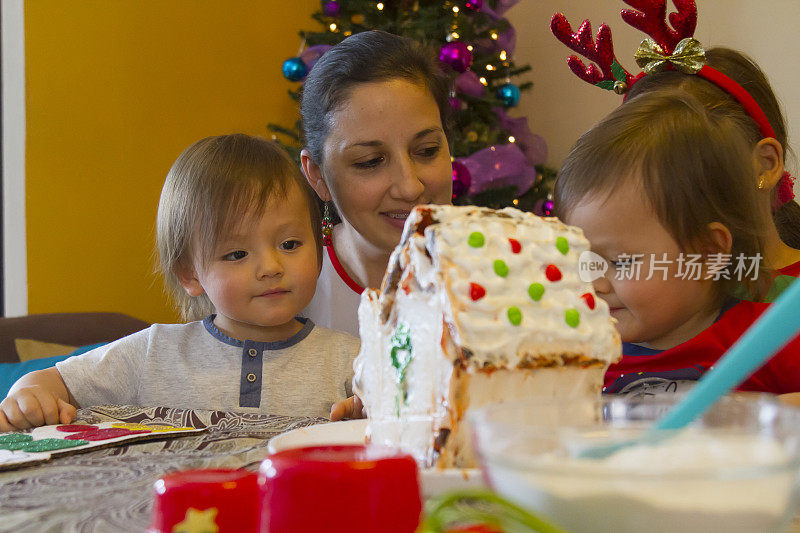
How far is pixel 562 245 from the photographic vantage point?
750 millimetres

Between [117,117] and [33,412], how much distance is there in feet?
7.37

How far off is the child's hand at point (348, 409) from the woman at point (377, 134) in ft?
2.26

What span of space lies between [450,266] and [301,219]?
0.92 meters

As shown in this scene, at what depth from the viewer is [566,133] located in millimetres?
3787

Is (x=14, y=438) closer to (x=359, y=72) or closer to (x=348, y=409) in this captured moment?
(x=348, y=409)

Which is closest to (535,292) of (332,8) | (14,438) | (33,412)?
(14,438)

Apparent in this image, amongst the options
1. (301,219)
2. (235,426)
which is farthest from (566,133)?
(235,426)

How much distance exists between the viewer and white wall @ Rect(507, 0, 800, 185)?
2883 mm

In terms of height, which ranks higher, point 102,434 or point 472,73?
point 472,73

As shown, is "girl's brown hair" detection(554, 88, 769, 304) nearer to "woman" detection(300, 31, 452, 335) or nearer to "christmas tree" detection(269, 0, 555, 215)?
"woman" detection(300, 31, 452, 335)

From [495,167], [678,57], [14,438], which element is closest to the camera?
[14,438]

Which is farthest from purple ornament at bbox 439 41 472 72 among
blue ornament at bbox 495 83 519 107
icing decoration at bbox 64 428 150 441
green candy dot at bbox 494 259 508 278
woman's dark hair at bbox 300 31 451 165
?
green candy dot at bbox 494 259 508 278

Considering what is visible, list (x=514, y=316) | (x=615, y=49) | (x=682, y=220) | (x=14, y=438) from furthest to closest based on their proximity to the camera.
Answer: (x=615, y=49), (x=682, y=220), (x=14, y=438), (x=514, y=316)

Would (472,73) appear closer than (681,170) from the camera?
No
